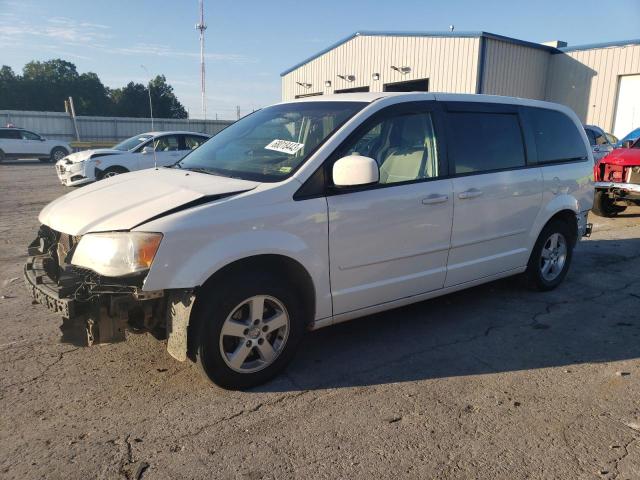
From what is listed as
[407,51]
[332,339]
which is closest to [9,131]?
[407,51]

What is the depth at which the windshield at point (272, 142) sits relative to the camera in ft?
11.7

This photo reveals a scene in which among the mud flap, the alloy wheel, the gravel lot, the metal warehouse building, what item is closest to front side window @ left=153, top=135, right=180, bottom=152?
the gravel lot

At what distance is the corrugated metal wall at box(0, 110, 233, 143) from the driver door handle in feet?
109

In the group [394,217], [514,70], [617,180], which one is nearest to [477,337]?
[394,217]

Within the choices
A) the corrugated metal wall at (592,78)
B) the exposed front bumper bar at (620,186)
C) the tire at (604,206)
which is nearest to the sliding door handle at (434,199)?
the exposed front bumper bar at (620,186)

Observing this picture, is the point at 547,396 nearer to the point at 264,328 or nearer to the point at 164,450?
the point at 264,328

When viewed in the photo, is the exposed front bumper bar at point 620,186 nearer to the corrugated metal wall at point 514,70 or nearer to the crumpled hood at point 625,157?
the crumpled hood at point 625,157

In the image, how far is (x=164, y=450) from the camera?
272cm

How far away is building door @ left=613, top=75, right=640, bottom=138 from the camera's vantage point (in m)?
19.2

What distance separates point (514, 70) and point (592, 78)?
3.23 m

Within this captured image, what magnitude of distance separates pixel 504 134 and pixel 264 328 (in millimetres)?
2924

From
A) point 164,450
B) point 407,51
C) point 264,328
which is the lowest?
point 164,450

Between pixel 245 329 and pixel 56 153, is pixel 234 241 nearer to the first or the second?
pixel 245 329

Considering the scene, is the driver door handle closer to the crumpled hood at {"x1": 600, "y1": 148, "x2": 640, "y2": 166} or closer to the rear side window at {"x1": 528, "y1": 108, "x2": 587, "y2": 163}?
the rear side window at {"x1": 528, "y1": 108, "x2": 587, "y2": 163}
